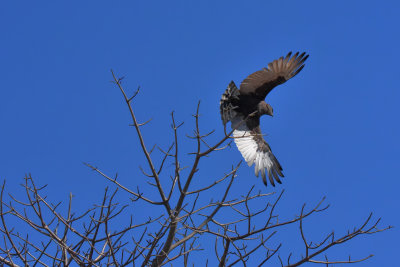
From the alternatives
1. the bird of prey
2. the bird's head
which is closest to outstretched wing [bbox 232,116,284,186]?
the bird of prey

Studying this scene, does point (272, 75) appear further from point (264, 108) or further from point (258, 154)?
point (258, 154)

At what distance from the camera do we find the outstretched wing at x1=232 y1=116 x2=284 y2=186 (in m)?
7.37

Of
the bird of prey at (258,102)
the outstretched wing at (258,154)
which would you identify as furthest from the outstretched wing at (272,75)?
the outstretched wing at (258,154)

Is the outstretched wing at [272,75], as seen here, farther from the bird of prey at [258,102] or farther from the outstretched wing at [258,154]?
the outstretched wing at [258,154]

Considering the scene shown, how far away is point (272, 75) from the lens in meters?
7.26

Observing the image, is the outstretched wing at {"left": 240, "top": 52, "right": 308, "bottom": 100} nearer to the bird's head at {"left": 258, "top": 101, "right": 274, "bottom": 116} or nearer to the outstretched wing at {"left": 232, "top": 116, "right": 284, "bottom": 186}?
the bird's head at {"left": 258, "top": 101, "right": 274, "bottom": 116}

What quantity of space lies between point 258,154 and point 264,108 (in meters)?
0.72

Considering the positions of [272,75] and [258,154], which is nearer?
[272,75]

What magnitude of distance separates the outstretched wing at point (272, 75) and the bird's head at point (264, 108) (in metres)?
0.18

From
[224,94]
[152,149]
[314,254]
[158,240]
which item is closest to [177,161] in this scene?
[152,149]

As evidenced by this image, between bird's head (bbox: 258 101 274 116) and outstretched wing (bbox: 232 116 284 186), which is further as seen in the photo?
bird's head (bbox: 258 101 274 116)

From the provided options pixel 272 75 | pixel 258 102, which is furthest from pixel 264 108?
pixel 272 75

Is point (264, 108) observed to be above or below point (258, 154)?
above

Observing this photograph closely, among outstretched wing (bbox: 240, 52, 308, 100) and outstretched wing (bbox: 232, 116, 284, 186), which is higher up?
outstretched wing (bbox: 240, 52, 308, 100)
